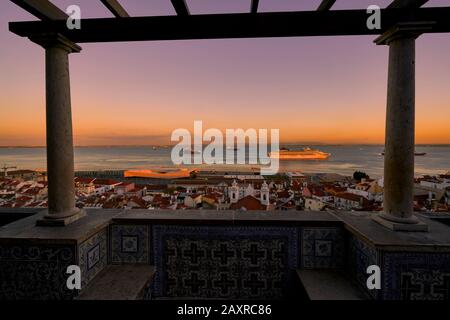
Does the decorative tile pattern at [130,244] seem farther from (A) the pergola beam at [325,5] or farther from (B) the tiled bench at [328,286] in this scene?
(A) the pergola beam at [325,5]

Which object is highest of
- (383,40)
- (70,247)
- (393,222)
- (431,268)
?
(383,40)

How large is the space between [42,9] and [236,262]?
3.06 m

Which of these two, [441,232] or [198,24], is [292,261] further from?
[198,24]

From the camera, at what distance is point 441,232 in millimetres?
2031

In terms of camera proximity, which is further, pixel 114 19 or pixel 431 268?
pixel 114 19

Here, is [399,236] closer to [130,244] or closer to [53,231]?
[130,244]

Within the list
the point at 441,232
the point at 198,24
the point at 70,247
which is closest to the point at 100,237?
the point at 70,247

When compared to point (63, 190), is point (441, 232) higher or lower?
lower

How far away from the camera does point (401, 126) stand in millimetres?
2100

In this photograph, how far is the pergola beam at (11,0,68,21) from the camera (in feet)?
6.44

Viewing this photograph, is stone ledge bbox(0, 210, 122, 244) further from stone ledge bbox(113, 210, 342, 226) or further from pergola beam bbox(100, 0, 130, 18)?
pergola beam bbox(100, 0, 130, 18)
